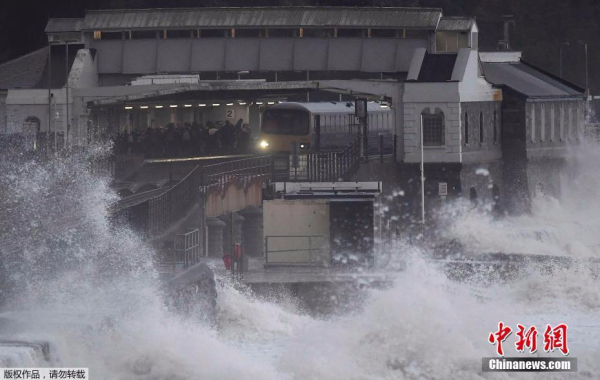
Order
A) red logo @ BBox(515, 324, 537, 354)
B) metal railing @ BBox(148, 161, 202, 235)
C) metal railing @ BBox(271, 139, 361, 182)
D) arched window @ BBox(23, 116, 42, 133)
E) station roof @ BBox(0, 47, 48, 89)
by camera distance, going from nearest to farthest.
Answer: red logo @ BBox(515, 324, 537, 354), metal railing @ BBox(148, 161, 202, 235), metal railing @ BBox(271, 139, 361, 182), arched window @ BBox(23, 116, 42, 133), station roof @ BBox(0, 47, 48, 89)

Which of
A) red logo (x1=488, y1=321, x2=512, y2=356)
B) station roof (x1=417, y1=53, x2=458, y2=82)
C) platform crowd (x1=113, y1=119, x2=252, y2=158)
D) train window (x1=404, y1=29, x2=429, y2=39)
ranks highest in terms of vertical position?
train window (x1=404, y1=29, x2=429, y2=39)

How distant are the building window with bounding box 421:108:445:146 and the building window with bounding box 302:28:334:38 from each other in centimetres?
1086

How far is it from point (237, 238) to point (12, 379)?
2320 cm

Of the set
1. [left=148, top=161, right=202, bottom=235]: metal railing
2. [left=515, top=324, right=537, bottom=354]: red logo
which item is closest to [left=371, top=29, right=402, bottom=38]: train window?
[left=148, top=161, right=202, bottom=235]: metal railing

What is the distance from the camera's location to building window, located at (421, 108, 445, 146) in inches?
2228

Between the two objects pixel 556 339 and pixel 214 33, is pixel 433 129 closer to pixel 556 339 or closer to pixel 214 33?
pixel 214 33

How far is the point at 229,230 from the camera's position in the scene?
1923 inches

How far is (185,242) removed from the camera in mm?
40500

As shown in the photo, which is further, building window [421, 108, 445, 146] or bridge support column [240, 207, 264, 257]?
building window [421, 108, 445, 146]

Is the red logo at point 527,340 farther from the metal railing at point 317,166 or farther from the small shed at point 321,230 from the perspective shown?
the metal railing at point 317,166

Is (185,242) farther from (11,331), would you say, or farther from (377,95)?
(377,95)

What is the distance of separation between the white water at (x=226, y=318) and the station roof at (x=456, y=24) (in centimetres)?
2048

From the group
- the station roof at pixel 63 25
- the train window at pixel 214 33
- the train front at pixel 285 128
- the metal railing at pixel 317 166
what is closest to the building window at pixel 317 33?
the train window at pixel 214 33

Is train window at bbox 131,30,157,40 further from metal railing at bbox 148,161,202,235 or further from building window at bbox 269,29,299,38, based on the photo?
metal railing at bbox 148,161,202,235
